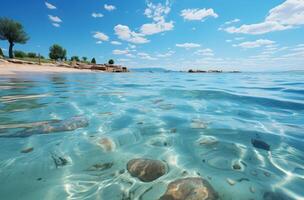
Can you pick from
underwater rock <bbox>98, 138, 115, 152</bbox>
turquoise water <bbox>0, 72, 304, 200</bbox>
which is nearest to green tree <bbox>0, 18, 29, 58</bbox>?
turquoise water <bbox>0, 72, 304, 200</bbox>

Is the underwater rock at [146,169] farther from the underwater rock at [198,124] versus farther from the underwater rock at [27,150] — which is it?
the underwater rock at [198,124]

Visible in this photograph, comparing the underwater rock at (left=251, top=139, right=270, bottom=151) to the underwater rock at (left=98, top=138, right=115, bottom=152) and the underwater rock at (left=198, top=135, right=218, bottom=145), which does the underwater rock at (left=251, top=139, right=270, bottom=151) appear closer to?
the underwater rock at (left=198, top=135, right=218, bottom=145)

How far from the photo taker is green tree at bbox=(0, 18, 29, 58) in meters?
34.9

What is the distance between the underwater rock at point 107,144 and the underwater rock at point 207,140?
1.25 meters

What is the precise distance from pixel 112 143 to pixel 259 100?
5.40m

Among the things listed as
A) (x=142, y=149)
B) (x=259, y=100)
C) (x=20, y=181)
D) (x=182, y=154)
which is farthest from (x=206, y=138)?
(x=259, y=100)

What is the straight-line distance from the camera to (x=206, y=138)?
9.52 feet

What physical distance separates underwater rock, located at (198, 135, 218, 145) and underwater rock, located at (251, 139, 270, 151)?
1.74ft

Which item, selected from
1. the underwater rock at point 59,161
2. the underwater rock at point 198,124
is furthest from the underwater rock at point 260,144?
the underwater rock at point 59,161

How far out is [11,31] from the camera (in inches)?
1394

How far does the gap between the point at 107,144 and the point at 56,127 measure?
3.92ft

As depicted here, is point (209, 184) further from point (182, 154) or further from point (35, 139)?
point (35, 139)

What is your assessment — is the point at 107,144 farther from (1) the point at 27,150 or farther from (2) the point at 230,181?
(2) the point at 230,181

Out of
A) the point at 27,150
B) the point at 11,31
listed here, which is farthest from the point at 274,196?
the point at 11,31
